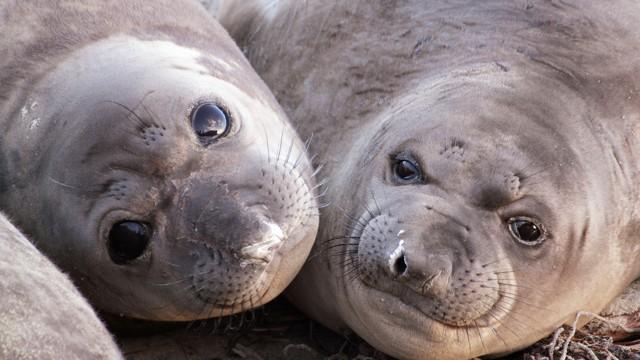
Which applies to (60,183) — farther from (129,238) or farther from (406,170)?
(406,170)

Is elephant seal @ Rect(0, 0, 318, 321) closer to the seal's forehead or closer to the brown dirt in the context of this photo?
the seal's forehead

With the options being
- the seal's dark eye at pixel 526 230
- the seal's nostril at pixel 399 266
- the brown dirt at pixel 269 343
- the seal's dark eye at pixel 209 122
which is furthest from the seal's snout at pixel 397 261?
the seal's dark eye at pixel 209 122

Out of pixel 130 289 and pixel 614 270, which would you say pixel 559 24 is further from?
pixel 130 289

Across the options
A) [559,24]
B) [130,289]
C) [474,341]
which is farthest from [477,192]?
[130,289]

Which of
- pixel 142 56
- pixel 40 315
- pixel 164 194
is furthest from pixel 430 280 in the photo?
pixel 142 56

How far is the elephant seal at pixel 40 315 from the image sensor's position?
256 centimetres

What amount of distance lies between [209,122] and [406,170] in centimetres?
73

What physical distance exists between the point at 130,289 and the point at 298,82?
1476 mm

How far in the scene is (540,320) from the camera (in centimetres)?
401

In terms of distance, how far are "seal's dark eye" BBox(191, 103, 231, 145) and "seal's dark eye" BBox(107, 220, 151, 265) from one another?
0.38 meters

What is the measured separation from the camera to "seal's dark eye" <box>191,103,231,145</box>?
3.88 meters

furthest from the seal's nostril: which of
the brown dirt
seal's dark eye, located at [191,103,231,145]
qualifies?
seal's dark eye, located at [191,103,231,145]

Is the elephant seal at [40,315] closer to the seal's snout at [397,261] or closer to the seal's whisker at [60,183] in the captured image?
the seal's whisker at [60,183]

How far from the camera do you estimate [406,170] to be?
3990 mm
